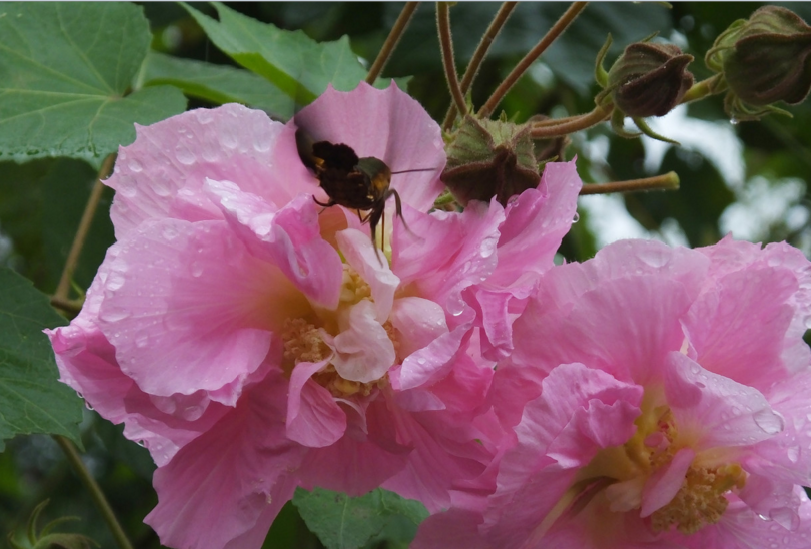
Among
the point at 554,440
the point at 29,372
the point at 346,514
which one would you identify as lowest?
the point at 346,514

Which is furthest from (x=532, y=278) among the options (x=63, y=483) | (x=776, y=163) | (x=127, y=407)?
(x=776, y=163)

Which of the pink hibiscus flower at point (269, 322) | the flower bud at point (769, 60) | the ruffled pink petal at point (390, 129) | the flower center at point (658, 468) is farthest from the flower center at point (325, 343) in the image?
the flower bud at point (769, 60)

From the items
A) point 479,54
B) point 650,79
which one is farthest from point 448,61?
point 650,79

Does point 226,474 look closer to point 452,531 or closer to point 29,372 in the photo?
point 452,531

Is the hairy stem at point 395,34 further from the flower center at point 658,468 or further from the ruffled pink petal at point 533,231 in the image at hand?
the flower center at point 658,468

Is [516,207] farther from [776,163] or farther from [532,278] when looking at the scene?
[776,163]

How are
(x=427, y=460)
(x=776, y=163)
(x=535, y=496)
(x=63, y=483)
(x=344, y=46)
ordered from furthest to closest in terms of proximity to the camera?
(x=776, y=163) → (x=63, y=483) → (x=344, y=46) → (x=427, y=460) → (x=535, y=496)

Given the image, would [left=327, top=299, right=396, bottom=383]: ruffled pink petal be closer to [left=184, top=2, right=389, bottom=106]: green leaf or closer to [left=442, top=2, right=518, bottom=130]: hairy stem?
[left=442, top=2, right=518, bottom=130]: hairy stem
